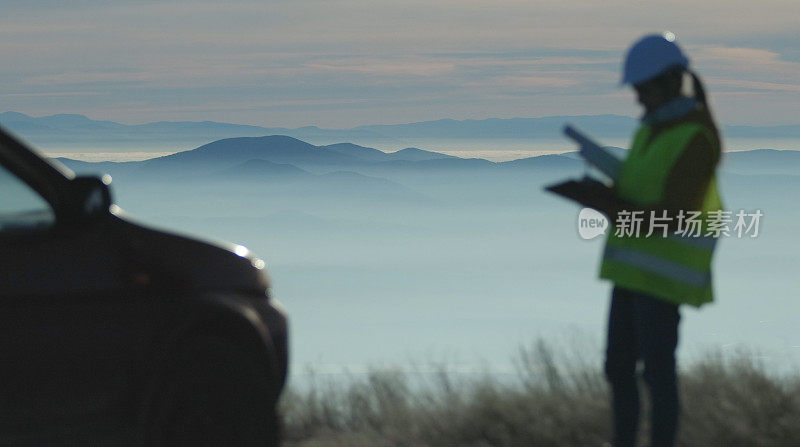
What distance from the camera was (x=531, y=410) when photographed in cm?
704

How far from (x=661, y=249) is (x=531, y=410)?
5.63 ft

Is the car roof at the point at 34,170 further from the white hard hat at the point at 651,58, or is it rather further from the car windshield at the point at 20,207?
the white hard hat at the point at 651,58

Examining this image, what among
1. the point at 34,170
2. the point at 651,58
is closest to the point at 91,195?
the point at 34,170


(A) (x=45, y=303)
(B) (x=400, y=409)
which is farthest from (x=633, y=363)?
(A) (x=45, y=303)

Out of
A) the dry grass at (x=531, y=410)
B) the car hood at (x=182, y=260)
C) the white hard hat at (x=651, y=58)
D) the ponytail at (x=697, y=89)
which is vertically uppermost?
the white hard hat at (x=651, y=58)

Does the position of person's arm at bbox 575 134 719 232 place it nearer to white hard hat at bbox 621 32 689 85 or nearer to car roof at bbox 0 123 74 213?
white hard hat at bbox 621 32 689 85

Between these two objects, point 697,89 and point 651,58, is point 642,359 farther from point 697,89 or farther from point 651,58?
point 651,58

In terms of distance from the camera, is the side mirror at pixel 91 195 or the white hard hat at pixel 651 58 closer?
the side mirror at pixel 91 195

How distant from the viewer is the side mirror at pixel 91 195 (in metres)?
A: 5.17

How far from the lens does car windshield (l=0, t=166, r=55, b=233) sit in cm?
519

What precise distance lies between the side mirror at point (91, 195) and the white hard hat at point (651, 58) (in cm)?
238

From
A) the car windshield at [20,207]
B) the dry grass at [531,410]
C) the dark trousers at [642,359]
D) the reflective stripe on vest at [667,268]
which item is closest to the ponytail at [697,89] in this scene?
the reflective stripe on vest at [667,268]

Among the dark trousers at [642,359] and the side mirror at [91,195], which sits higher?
the side mirror at [91,195]

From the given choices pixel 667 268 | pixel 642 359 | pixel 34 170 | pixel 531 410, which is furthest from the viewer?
pixel 531 410
